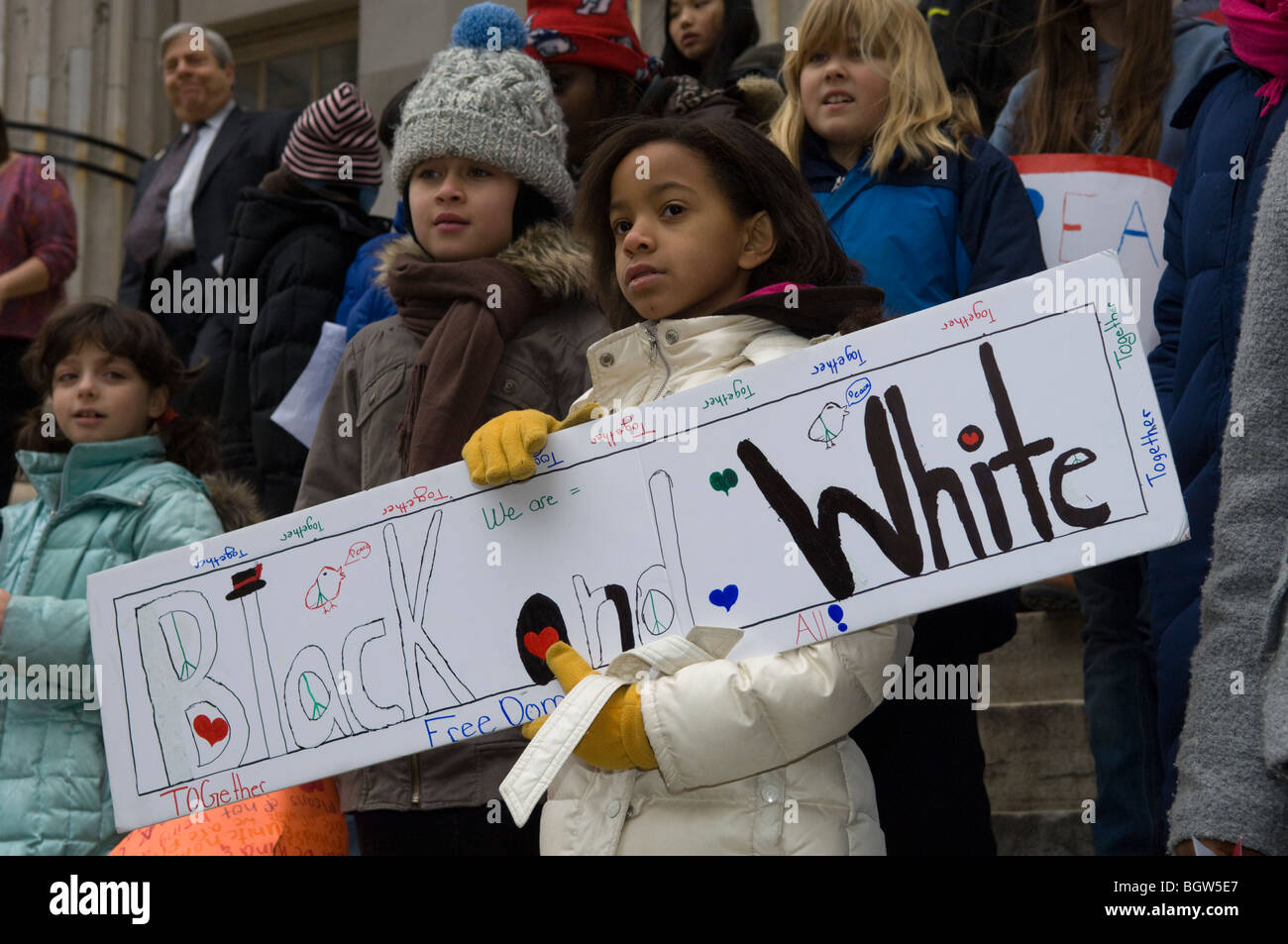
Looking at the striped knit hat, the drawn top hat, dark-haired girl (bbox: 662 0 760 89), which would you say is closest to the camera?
the drawn top hat

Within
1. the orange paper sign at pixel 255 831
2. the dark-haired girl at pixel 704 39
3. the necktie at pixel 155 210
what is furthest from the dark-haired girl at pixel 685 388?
the necktie at pixel 155 210

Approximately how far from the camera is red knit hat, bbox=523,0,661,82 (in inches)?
181

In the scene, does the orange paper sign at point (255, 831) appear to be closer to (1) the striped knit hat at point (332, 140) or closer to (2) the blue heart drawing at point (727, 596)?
(2) the blue heart drawing at point (727, 596)

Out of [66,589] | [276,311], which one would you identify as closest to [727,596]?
[66,589]

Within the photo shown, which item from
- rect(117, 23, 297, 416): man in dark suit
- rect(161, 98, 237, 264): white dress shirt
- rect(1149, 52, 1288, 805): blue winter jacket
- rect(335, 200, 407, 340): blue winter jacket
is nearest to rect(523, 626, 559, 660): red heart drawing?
Result: rect(1149, 52, 1288, 805): blue winter jacket

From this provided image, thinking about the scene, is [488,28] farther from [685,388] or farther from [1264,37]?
[1264,37]

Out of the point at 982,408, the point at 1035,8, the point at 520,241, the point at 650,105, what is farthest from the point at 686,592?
the point at 1035,8

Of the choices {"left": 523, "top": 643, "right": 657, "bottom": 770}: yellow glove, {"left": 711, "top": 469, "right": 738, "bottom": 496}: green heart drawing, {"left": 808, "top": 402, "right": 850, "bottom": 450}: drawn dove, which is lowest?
{"left": 523, "top": 643, "right": 657, "bottom": 770}: yellow glove

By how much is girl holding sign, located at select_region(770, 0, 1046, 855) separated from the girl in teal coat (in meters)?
1.71

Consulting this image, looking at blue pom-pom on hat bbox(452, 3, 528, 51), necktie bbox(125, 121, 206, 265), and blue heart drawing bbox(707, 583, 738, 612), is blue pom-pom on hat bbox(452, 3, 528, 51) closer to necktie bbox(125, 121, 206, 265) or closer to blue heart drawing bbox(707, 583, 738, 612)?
blue heart drawing bbox(707, 583, 738, 612)

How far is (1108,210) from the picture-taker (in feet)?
12.1
